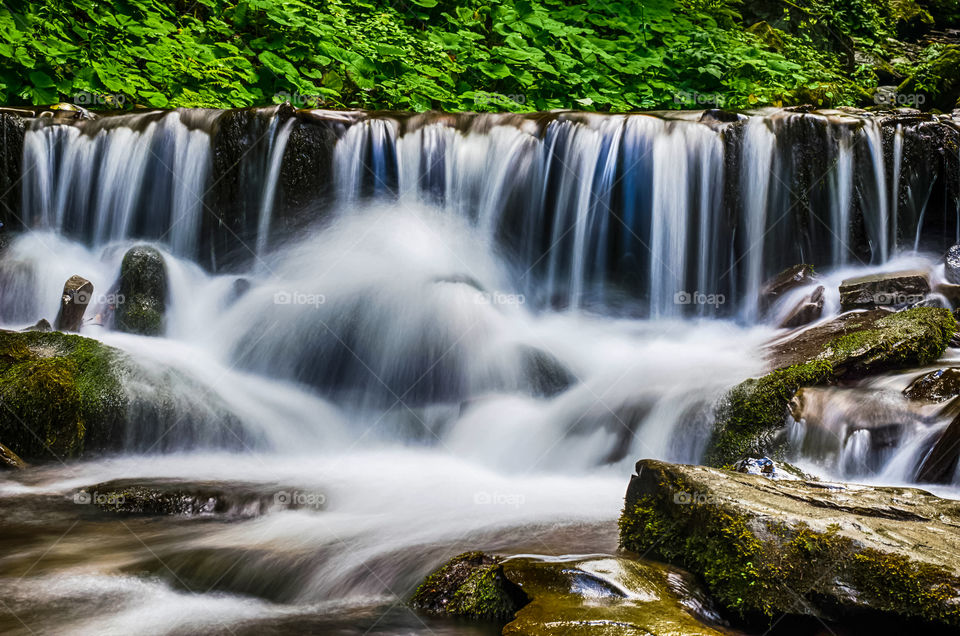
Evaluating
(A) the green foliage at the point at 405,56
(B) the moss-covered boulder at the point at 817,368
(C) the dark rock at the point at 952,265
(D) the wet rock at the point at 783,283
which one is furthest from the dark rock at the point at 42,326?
(C) the dark rock at the point at 952,265

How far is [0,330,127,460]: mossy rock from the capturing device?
526cm

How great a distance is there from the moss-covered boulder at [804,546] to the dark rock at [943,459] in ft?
2.50

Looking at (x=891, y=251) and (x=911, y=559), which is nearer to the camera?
(x=911, y=559)

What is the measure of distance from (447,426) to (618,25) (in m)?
7.77

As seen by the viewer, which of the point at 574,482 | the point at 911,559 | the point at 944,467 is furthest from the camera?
the point at 574,482

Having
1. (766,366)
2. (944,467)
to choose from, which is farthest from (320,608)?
(766,366)

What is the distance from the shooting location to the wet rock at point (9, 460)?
5035mm

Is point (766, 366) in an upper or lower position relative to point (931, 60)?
lower

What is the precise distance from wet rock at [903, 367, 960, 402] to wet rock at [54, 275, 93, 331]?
20.5 feet

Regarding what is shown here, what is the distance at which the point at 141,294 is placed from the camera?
22.5 ft

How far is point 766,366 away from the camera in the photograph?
5.71 meters

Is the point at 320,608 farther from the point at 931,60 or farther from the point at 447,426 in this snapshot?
the point at 931,60

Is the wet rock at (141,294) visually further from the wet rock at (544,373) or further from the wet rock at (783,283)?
the wet rock at (783,283)

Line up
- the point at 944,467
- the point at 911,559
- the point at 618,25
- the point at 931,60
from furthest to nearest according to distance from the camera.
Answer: the point at 618,25, the point at 931,60, the point at 944,467, the point at 911,559
